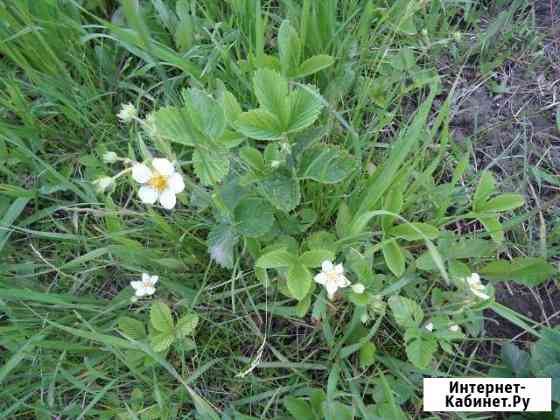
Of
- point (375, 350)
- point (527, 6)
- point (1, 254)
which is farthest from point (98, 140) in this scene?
point (527, 6)

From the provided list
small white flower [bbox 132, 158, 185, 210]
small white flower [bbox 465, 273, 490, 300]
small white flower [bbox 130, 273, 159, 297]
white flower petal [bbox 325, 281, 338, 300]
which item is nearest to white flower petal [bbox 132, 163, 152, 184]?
small white flower [bbox 132, 158, 185, 210]

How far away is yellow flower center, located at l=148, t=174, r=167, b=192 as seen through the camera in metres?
1.28

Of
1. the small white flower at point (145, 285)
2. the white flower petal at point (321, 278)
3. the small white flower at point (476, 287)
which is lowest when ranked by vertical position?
the small white flower at point (476, 287)

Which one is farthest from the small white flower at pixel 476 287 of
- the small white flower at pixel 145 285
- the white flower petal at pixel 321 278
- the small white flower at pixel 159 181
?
the small white flower at pixel 145 285

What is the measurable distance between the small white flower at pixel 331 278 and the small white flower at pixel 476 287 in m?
0.33

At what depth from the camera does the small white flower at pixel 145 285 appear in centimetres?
160

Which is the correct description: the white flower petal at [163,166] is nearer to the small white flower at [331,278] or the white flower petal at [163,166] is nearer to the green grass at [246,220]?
the green grass at [246,220]

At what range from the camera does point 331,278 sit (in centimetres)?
142

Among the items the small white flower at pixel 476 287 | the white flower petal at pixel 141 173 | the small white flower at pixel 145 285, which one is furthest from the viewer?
the small white flower at pixel 145 285

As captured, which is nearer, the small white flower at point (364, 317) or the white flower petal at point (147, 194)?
the white flower petal at point (147, 194)

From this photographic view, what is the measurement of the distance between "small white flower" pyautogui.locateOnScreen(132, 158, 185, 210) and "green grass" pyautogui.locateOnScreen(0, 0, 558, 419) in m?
0.08

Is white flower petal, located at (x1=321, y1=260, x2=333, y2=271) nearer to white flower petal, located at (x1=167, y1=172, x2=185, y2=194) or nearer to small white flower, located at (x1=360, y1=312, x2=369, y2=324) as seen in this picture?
small white flower, located at (x1=360, y1=312, x2=369, y2=324)

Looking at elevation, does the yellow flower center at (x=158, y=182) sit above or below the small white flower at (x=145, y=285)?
above

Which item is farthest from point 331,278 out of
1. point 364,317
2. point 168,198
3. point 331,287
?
point 168,198
